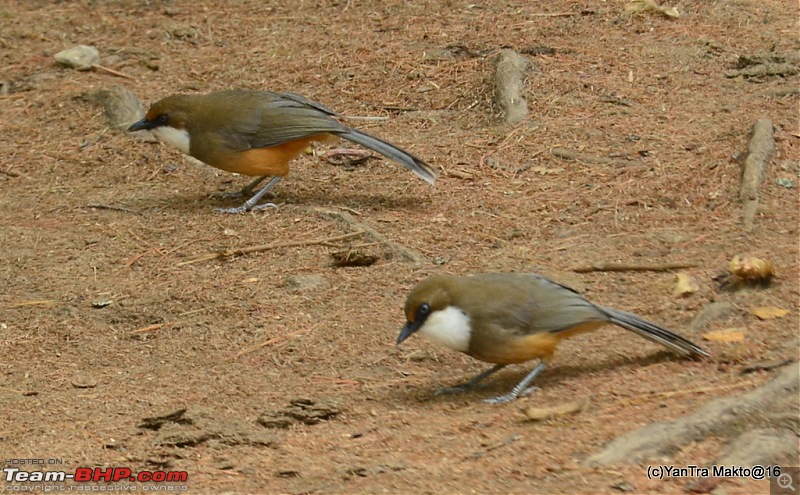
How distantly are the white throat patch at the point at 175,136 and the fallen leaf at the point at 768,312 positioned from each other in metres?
4.17

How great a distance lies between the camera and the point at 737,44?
337 inches

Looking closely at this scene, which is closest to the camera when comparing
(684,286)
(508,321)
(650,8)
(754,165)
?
(508,321)

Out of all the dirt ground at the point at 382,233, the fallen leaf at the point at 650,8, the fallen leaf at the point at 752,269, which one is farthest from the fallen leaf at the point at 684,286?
the fallen leaf at the point at 650,8

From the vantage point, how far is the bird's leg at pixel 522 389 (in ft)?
15.5

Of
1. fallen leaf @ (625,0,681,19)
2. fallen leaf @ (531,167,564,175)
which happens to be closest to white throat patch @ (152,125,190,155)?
fallen leaf @ (531,167,564,175)

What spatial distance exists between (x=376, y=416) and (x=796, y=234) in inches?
99.4

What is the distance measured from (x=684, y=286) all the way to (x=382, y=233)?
2.02 metres

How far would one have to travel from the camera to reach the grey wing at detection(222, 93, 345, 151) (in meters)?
7.34

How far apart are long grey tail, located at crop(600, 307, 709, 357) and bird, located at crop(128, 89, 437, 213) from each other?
8.90 ft

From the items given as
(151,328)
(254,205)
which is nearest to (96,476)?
(151,328)

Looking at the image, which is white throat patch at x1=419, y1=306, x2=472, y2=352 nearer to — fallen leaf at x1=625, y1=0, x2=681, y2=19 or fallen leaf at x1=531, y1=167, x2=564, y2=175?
fallen leaf at x1=531, y1=167, x2=564, y2=175

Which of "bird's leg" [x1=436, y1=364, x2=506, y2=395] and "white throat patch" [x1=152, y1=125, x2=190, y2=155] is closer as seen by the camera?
"bird's leg" [x1=436, y1=364, x2=506, y2=395]

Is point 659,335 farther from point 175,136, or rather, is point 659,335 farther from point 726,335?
point 175,136

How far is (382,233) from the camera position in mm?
6668
